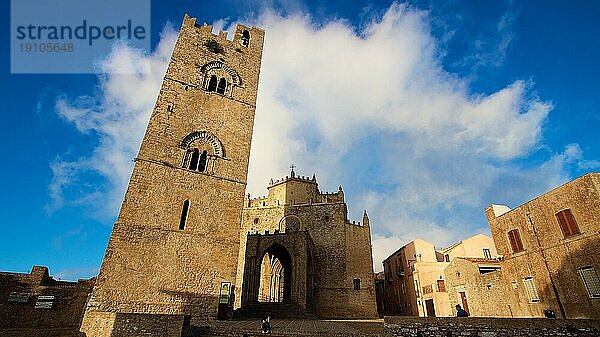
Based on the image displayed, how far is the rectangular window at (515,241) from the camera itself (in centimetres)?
1848

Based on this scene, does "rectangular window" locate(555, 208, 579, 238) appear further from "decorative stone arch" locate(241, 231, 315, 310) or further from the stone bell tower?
the stone bell tower

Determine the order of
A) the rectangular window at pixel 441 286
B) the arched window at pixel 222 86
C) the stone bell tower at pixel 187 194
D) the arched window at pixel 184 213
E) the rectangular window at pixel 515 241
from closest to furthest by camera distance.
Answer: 1. the stone bell tower at pixel 187 194
2. the arched window at pixel 184 213
3. the rectangular window at pixel 515 241
4. the arched window at pixel 222 86
5. the rectangular window at pixel 441 286

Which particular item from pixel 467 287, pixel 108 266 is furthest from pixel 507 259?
pixel 108 266

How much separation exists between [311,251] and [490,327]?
55.5 feet

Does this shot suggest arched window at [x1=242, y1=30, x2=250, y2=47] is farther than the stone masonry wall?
Yes

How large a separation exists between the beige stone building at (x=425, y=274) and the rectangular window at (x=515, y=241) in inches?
370

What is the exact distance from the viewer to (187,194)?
1658cm

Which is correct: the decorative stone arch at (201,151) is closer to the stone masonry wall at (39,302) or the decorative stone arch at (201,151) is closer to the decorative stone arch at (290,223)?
the stone masonry wall at (39,302)

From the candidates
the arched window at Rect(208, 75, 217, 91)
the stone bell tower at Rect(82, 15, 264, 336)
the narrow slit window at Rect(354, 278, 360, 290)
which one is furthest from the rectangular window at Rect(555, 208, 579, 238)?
the arched window at Rect(208, 75, 217, 91)

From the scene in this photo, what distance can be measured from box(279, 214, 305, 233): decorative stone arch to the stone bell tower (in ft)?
46.5

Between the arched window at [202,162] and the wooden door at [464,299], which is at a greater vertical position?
the arched window at [202,162]

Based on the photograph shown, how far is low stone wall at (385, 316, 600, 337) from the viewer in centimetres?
1023

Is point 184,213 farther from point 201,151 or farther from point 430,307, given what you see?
point 430,307

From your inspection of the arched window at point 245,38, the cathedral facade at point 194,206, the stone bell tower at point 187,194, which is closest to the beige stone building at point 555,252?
the cathedral facade at point 194,206
